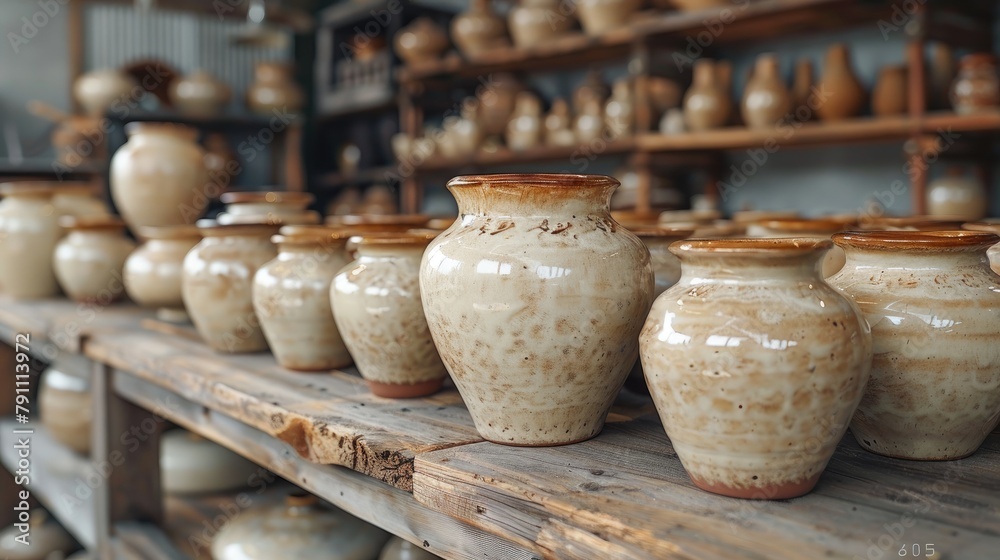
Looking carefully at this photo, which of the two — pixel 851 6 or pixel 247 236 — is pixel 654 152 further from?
pixel 247 236

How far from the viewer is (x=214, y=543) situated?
1669 mm

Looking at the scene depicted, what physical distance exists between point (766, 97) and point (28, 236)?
251 centimetres

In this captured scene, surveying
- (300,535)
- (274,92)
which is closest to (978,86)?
(300,535)

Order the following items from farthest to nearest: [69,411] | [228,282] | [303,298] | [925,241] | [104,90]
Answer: [104,90] < [69,411] < [228,282] < [303,298] < [925,241]

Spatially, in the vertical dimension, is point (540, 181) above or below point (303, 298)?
above

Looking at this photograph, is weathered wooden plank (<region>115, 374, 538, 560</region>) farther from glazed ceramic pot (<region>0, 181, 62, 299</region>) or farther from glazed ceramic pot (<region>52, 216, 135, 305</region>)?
glazed ceramic pot (<region>0, 181, 62, 299</region>)

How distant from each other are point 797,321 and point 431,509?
434 millimetres

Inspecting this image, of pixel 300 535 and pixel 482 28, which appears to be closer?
pixel 300 535

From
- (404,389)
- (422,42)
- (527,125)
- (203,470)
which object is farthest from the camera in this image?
(422,42)

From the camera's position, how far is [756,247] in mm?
751

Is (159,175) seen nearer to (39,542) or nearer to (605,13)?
(39,542)

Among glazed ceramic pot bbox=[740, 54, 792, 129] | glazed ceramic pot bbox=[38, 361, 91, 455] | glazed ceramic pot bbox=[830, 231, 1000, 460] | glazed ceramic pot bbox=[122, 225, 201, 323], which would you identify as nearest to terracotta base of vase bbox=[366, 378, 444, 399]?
glazed ceramic pot bbox=[830, 231, 1000, 460]

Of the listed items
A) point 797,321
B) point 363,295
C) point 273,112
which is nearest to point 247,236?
point 363,295

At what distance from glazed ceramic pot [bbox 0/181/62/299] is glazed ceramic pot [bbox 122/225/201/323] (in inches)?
23.6
